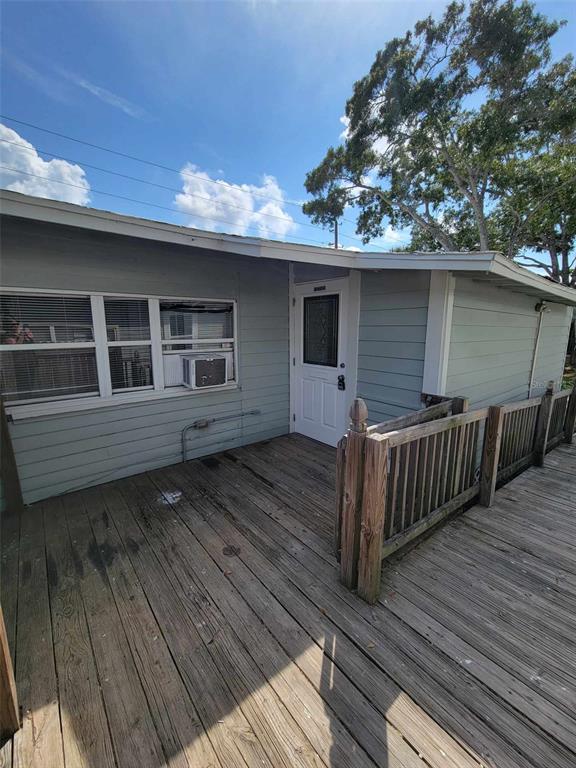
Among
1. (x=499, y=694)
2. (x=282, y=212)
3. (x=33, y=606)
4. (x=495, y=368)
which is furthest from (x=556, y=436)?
(x=282, y=212)

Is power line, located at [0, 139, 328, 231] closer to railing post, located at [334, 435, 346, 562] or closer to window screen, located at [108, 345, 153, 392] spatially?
window screen, located at [108, 345, 153, 392]

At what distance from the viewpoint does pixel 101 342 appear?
119 inches

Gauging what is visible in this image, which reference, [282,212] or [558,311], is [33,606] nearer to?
[558,311]

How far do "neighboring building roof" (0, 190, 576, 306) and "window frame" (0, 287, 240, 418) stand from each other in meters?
0.79

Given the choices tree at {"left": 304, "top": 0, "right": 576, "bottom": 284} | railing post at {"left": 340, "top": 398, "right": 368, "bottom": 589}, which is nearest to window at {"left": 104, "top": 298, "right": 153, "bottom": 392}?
railing post at {"left": 340, "top": 398, "right": 368, "bottom": 589}

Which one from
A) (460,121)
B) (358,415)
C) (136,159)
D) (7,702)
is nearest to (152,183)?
(136,159)

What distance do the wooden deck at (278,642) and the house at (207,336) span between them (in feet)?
3.00

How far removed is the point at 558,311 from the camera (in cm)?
565

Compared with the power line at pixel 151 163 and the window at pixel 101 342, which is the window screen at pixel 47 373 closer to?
the window at pixel 101 342

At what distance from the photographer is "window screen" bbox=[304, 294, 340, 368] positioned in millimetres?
3908

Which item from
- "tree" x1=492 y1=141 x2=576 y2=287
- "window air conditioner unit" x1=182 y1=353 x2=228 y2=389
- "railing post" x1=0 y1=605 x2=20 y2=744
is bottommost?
"railing post" x1=0 y1=605 x2=20 y2=744

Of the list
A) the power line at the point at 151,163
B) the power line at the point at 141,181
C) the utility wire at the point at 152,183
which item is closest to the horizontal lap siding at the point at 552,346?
the power line at the point at 151,163

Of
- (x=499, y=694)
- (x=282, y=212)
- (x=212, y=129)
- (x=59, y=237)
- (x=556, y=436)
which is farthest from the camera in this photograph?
(x=282, y=212)

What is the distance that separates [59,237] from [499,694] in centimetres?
400
